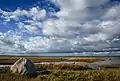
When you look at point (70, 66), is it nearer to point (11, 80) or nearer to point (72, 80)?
A: point (72, 80)

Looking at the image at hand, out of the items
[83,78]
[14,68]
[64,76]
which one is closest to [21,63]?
[14,68]

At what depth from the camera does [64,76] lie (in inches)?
917

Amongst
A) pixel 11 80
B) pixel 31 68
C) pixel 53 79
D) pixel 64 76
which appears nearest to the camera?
pixel 11 80

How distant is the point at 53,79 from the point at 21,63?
17.7 ft

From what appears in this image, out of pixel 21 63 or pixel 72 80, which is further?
pixel 21 63

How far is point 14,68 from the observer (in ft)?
84.2

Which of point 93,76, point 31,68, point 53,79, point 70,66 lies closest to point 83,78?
point 93,76

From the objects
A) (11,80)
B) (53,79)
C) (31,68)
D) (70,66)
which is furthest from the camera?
(70,66)

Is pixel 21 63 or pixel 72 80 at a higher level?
pixel 21 63

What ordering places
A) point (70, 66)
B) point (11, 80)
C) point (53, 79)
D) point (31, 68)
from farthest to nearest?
point (70, 66)
point (31, 68)
point (53, 79)
point (11, 80)

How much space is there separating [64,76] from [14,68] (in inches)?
224

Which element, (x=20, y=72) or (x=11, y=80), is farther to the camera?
(x=20, y=72)

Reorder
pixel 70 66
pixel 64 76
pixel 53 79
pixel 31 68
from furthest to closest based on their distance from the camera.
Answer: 1. pixel 70 66
2. pixel 31 68
3. pixel 64 76
4. pixel 53 79

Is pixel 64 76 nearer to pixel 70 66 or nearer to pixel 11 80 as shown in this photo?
pixel 11 80
